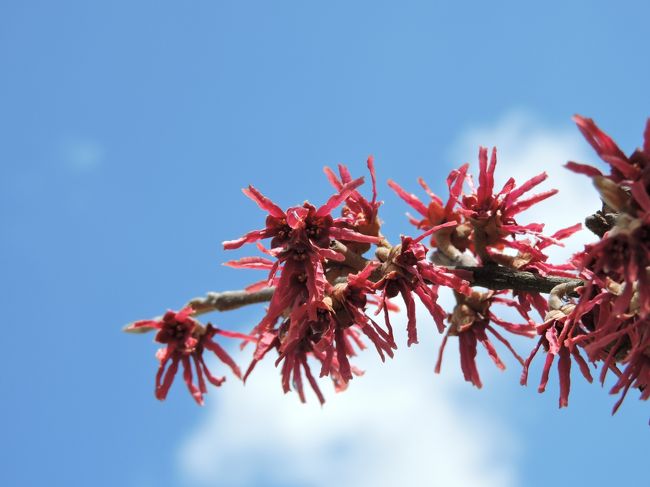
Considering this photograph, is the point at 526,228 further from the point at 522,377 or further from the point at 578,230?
the point at 522,377

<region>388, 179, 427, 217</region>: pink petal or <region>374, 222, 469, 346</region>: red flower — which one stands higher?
Answer: <region>388, 179, 427, 217</region>: pink petal

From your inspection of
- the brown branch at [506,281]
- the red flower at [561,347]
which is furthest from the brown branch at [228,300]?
the red flower at [561,347]

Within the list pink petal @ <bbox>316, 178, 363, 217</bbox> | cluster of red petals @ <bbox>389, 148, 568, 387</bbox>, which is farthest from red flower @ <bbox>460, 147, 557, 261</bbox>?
pink petal @ <bbox>316, 178, 363, 217</bbox>

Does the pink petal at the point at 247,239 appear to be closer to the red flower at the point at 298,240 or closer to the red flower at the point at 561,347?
the red flower at the point at 298,240

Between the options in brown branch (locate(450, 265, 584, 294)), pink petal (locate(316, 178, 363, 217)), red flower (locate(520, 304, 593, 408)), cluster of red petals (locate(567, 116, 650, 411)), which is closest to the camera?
cluster of red petals (locate(567, 116, 650, 411))

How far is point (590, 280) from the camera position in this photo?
2.91 metres

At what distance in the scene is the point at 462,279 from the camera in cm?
372

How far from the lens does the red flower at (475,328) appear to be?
4.15m

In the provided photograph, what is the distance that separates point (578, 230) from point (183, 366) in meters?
2.31

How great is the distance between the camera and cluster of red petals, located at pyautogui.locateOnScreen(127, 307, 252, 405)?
4.50 m

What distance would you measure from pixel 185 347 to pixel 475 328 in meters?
1.61

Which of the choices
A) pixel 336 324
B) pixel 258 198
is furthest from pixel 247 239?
pixel 336 324

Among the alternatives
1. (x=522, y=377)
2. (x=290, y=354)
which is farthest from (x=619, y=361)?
(x=290, y=354)

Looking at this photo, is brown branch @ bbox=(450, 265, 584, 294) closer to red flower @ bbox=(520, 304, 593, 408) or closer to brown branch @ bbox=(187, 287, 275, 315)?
red flower @ bbox=(520, 304, 593, 408)
